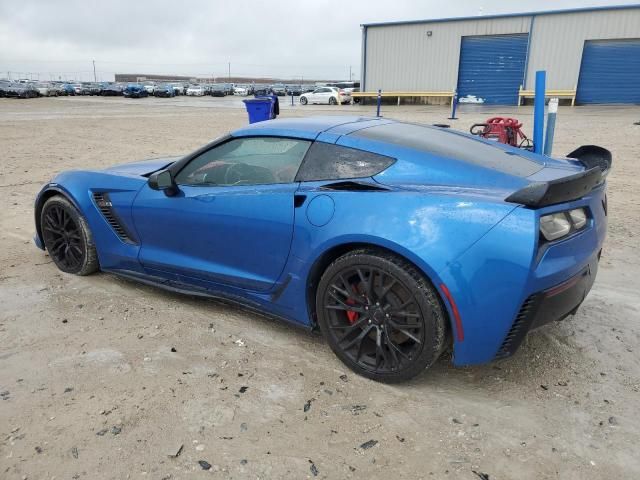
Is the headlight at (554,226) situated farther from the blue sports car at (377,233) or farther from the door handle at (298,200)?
the door handle at (298,200)

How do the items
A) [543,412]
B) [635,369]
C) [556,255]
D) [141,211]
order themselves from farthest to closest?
[141,211]
[635,369]
[543,412]
[556,255]

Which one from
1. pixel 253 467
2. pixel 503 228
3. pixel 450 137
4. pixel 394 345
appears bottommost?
pixel 253 467

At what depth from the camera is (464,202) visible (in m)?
2.44

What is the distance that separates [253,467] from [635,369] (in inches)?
87.7

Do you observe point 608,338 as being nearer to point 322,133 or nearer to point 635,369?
point 635,369

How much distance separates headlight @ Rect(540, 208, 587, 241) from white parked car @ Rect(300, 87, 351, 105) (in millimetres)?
37007

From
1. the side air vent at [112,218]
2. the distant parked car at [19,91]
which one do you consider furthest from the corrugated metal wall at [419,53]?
the side air vent at [112,218]

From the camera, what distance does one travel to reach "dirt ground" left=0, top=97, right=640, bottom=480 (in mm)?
2219

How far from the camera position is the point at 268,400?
8.70ft

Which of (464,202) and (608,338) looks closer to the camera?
(464,202)

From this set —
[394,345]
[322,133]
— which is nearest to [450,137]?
[322,133]

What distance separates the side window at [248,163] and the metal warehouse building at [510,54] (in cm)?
3159

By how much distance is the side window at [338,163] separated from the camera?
2.81 metres

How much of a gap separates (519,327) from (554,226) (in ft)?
1.64
